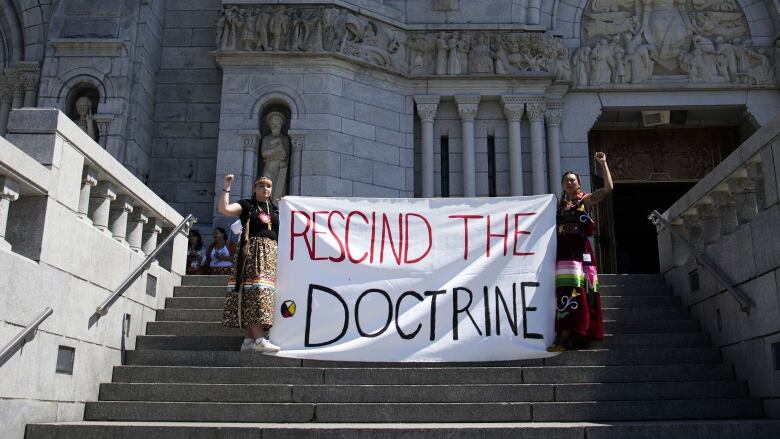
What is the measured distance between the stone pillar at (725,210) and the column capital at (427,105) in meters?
8.66

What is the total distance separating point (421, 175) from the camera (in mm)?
16750

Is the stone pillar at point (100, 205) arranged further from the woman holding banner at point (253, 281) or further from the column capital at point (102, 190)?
the woman holding banner at point (253, 281)

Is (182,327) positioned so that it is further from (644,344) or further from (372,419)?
(644,344)

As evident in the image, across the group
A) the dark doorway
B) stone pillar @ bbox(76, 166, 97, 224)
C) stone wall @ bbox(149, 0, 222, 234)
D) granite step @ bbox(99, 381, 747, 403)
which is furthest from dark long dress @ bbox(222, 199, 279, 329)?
the dark doorway

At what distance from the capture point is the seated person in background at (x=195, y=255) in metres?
13.1

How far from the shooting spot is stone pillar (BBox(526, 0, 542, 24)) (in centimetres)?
1742

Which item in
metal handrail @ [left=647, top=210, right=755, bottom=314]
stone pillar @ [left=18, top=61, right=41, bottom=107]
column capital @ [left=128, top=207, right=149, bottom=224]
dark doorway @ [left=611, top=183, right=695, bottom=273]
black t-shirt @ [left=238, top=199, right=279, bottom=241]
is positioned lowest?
metal handrail @ [left=647, top=210, right=755, bottom=314]

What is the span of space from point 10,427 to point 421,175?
37.1 feet

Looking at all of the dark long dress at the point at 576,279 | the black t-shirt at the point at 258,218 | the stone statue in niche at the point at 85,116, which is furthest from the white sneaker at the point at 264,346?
the stone statue in niche at the point at 85,116

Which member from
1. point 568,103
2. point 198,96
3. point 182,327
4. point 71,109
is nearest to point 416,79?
point 568,103

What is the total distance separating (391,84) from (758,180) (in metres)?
9.89

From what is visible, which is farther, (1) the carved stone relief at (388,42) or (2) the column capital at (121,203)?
(1) the carved stone relief at (388,42)

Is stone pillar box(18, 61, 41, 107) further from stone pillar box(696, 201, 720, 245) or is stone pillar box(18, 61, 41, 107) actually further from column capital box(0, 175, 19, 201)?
stone pillar box(696, 201, 720, 245)

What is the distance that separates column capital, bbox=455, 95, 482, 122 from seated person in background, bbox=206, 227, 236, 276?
20.7ft
